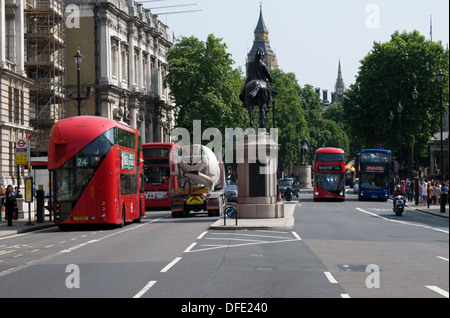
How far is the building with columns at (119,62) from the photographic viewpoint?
7112 cm

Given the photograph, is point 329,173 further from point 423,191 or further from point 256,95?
point 256,95

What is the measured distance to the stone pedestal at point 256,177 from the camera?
32.8 metres

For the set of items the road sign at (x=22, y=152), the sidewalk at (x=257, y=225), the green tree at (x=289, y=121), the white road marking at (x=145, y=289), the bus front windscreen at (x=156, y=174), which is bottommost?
the sidewalk at (x=257, y=225)

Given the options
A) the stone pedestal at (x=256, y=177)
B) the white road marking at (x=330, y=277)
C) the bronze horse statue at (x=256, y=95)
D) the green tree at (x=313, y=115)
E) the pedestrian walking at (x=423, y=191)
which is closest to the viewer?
the white road marking at (x=330, y=277)

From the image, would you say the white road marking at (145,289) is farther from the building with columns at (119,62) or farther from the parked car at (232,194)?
the building with columns at (119,62)

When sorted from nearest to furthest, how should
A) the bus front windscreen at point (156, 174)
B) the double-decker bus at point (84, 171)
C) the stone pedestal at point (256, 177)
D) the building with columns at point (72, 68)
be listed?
the double-decker bus at point (84, 171) < the stone pedestal at point (256, 177) < the bus front windscreen at point (156, 174) < the building with columns at point (72, 68)

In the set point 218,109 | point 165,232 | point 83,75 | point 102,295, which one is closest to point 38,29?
point 83,75

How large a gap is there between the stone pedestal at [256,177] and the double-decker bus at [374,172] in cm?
3040

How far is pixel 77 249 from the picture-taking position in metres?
21.5

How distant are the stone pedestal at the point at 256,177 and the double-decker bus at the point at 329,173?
29.8 meters

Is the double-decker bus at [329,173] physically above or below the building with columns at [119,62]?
below

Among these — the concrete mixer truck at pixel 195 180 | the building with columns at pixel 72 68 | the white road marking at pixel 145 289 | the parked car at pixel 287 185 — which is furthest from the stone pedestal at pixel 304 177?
the white road marking at pixel 145 289

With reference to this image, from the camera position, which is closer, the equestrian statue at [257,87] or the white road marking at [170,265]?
the white road marking at [170,265]

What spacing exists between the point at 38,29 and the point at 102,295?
184 feet
